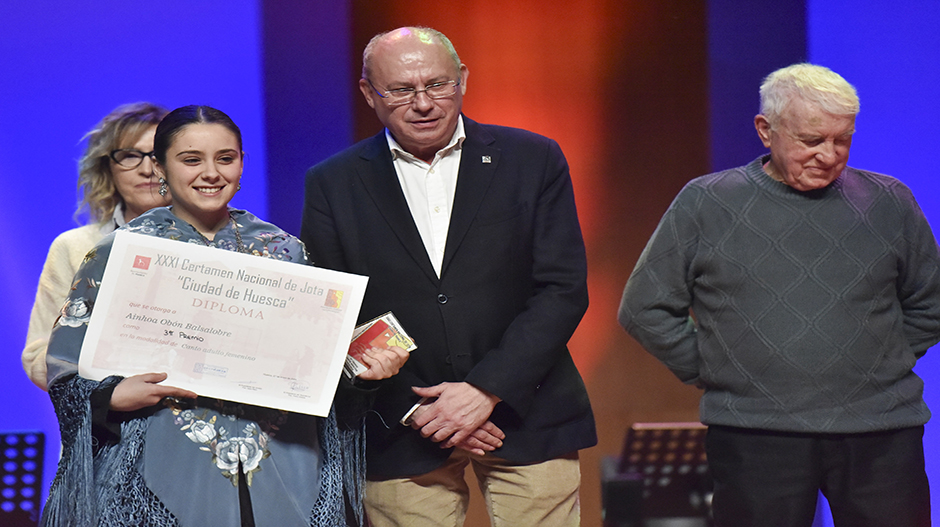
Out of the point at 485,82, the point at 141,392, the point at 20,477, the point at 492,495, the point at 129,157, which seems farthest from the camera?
the point at 485,82

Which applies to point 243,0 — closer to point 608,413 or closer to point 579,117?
point 579,117

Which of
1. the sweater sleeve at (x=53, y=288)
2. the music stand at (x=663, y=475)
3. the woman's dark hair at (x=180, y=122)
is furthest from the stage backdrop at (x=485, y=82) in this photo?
the woman's dark hair at (x=180, y=122)

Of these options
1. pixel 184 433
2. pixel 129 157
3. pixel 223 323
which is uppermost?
pixel 129 157

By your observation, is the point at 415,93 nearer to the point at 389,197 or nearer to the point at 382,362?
the point at 389,197

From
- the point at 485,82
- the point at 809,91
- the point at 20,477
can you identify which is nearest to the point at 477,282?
the point at 809,91

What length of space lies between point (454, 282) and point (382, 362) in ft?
1.07

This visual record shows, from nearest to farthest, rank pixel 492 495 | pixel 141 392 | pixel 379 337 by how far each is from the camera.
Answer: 1. pixel 141 392
2. pixel 379 337
3. pixel 492 495

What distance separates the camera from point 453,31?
358 centimetres

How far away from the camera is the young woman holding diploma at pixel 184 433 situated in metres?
1.81

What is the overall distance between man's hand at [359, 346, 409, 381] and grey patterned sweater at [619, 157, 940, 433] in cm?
71

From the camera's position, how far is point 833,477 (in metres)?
2.18

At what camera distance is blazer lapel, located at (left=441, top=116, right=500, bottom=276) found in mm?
2248

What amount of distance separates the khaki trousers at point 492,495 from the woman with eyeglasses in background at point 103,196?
44.8 inches

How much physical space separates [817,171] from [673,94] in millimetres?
1498
